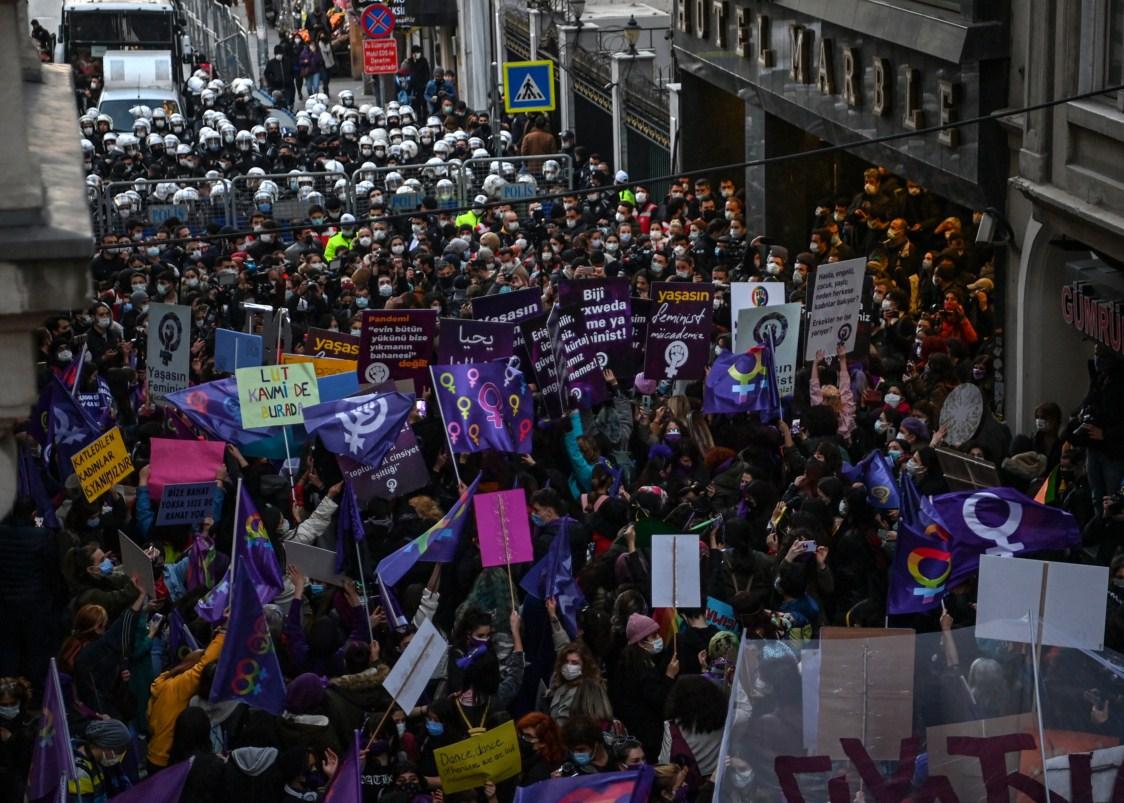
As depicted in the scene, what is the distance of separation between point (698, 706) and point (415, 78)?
3305 cm

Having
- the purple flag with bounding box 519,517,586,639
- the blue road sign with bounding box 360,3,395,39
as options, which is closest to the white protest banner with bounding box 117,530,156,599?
the purple flag with bounding box 519,517,586,639

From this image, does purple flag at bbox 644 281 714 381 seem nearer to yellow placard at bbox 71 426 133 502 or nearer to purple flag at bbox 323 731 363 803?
yellow placard at bbox 71 426 133 502

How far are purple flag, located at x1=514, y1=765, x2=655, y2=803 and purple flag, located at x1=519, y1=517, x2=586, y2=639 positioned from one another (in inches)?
80.1

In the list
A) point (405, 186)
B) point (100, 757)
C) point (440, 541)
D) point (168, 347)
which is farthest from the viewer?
point (405, 186)

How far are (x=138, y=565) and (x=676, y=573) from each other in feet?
8.84

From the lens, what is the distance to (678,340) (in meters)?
13.5

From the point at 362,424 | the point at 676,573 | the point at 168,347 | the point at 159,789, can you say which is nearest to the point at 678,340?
the point at 362,424

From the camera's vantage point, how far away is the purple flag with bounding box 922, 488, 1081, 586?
983 cm

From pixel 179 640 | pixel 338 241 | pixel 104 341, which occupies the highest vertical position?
pixel 179 640

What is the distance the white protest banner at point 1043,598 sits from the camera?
8.08m

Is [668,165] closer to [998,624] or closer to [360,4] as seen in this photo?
[360,4]

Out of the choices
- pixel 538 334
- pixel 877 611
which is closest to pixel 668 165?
pixel 538 334

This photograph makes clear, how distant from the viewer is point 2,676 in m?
10.2

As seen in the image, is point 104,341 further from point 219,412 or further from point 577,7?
point 577,7
